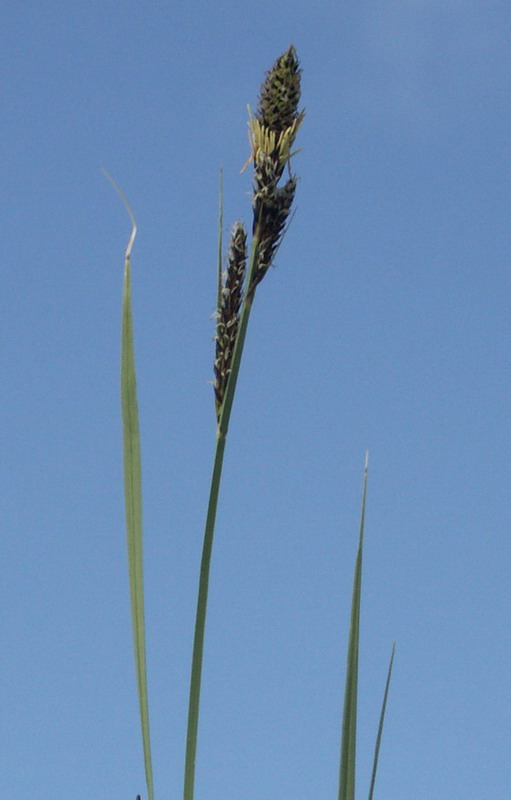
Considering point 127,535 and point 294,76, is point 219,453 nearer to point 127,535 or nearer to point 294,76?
point 127,535

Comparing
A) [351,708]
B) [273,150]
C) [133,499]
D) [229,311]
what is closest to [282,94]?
[273,150]

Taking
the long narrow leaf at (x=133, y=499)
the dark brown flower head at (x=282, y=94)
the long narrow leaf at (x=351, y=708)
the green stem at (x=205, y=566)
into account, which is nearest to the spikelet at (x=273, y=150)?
the dark brown flower head at (x=282, y=94)

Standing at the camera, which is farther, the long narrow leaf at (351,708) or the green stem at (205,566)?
the long narrow leaf at (351,708)

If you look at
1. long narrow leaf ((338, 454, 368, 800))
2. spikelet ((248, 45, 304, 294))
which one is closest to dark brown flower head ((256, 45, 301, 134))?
spikelet ((248, 45, 304, 294))

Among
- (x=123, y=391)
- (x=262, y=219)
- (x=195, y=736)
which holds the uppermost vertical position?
(x=262, y=219)

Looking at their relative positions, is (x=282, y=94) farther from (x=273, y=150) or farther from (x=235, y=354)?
(x=235, y=354)

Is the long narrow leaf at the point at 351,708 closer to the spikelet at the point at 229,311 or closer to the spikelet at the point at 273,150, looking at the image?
the spikelet at the point at 229,311

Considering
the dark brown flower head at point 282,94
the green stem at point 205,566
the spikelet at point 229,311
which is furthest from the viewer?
the dark brown flower head at point 282,94

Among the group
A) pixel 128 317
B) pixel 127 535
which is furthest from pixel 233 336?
pixel 127 535
